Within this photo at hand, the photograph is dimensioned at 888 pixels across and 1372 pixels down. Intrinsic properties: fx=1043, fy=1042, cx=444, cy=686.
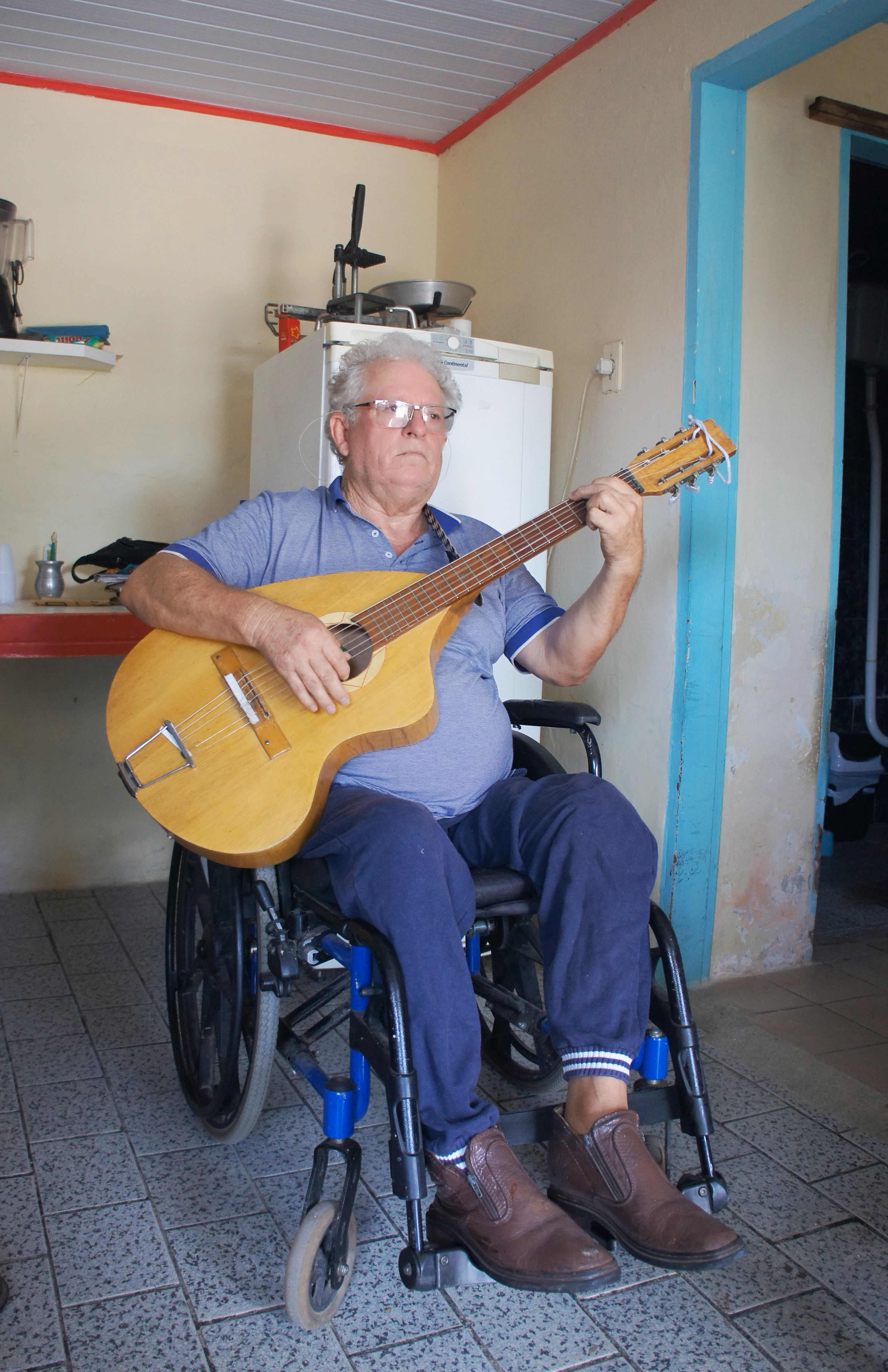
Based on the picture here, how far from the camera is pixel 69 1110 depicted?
6.25ft

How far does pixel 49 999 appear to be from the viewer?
241 cm

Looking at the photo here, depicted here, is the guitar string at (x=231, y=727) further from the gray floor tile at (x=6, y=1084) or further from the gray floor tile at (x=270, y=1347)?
the gray floor tile at (x=6, y=1084)

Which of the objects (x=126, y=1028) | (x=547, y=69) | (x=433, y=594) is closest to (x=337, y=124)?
(x=547, y=69)

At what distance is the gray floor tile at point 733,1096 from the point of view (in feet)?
6.33

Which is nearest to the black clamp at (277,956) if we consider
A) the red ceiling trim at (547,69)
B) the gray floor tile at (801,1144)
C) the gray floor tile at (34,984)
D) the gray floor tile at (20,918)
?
the gray floor tile at (801,1144)

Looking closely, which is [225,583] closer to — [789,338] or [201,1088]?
[201,1088]

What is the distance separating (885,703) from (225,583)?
303cm

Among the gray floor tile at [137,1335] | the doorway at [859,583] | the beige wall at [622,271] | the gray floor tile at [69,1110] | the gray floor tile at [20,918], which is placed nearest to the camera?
the gray floor tile at [137,1335]

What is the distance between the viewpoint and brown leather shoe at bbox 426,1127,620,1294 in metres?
1.16

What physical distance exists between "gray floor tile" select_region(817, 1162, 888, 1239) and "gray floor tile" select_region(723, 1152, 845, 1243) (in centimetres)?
2

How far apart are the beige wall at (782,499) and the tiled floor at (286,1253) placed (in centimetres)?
47

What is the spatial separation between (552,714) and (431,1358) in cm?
100

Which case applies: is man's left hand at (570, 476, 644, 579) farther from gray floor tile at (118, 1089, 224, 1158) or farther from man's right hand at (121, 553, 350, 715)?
gray floor tile at (118, 1089, 224, 1158)

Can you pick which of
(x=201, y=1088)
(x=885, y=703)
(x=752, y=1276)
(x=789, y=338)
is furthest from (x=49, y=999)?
(x=885, y=703)
